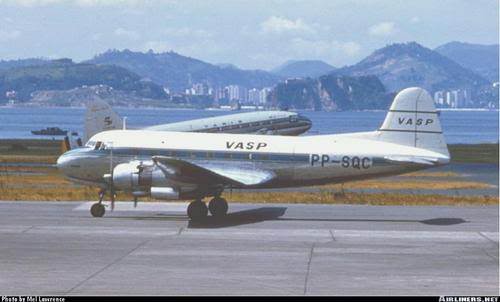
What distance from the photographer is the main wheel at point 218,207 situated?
113 ft

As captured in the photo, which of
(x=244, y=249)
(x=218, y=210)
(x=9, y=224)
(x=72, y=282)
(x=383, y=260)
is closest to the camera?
(x=72, y=282)

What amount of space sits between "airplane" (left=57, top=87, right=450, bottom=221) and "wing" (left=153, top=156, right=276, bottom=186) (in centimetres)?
4

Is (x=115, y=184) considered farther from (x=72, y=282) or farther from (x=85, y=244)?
(x=72, y=282)

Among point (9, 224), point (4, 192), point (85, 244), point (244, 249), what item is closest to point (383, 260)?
point (244, 249)

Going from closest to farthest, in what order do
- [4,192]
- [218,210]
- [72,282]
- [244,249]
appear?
1. [72,282]
2. [244,249]
3. [218,210]
4. [4,192]

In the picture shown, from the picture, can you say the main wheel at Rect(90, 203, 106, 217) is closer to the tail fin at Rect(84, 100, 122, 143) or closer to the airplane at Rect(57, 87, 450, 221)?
the airplane at Rect(57, 87, 450, 221)

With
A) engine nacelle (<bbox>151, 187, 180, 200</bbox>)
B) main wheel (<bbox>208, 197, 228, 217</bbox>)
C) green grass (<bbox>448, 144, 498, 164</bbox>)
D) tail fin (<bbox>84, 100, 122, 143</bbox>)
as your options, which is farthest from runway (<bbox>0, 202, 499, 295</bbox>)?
green grass (<bbox>448, 144, 498, 164</bbox>)

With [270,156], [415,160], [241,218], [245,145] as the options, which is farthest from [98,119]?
[415,160]

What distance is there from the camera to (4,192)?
146 ft

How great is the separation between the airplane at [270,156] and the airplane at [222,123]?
33974 millimetres

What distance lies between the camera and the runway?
20266 mm

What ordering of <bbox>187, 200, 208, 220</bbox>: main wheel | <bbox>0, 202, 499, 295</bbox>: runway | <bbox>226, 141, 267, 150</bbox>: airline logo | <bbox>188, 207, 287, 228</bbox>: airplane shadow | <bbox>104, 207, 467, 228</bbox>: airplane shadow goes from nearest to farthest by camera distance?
<bbox>0, 202, 499, 295</bbox>: runway, <bbox>188, 207, 287, 228</bbox>: airplane shadow, <bbox>104, 207, 467, 228</bbox>: airplane shadow, <bbox>187, 200, 208, 220</bbox>: main wheel, <bbox>226, 141, 267, 150</bbox>: airline logo

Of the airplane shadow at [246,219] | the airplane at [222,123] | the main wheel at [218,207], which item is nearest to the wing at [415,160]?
the airplane shadow at [246,219]

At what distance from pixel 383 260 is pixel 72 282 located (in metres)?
7.90
